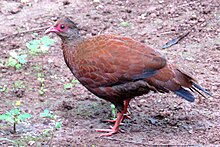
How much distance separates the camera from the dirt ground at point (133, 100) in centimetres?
566

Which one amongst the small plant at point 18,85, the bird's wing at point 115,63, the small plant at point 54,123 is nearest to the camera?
the small plant at point 54,123

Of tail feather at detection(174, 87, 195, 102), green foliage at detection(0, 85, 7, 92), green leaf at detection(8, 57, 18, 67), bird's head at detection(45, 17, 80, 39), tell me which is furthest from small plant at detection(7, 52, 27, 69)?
tail feather at detection(174, 87, 195, 102)

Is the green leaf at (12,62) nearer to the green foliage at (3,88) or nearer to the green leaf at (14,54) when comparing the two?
the green leaf at (14,54)

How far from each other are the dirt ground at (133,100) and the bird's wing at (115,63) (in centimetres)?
63

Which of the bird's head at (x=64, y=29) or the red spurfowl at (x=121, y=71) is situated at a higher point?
the bird's head at (x=64, y=29)

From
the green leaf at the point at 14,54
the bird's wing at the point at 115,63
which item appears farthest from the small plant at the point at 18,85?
the bird's wing at the point at 115,63

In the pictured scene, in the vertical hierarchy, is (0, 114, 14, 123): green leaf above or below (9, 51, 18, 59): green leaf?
below

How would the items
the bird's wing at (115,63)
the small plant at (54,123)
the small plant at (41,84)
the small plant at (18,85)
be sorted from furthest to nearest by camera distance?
the small plant at (18,85)
the small plant at (41,84)
the bird's wing at (115,63)
the small plant at (54,123)

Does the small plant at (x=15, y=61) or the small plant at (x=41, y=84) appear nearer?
the small plant at (x=41, y=84)

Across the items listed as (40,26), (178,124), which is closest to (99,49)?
(178,124)

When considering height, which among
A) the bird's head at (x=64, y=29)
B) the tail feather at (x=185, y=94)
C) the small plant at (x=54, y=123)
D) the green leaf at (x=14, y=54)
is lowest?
the small plant at (x=54, y=123)

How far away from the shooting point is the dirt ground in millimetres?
5656

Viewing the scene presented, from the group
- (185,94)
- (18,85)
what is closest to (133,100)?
(185,94)

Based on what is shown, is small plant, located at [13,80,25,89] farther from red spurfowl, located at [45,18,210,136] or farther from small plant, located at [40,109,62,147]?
red spurfowl, located at [45,18,210,136]
